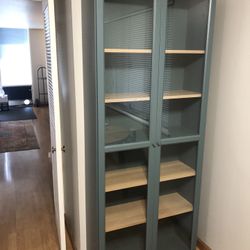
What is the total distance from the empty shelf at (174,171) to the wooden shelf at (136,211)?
268 mm

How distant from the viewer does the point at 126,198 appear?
2109 millimetres

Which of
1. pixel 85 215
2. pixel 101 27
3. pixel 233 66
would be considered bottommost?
pixel 85 215

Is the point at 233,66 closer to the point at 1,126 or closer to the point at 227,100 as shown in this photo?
the point at 227,100

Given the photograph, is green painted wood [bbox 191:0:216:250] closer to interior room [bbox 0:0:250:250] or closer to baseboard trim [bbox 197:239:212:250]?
interior room [bbox 0:0:250:250]

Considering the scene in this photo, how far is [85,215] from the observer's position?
2.13 m

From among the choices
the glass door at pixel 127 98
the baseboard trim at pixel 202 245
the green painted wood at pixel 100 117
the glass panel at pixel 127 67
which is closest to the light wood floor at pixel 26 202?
the green painted wood at pixel 100 117

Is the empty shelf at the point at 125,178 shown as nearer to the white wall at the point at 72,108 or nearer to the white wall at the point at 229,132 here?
the white wall at the point at 72,108

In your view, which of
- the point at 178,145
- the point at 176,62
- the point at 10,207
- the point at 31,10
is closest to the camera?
the point at 176,62

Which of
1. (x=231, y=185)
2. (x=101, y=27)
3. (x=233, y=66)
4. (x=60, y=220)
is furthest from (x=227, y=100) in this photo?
(x=60, y=220)

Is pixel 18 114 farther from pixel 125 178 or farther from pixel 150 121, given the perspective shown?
pixel 150 121

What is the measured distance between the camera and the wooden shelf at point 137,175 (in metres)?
1.87

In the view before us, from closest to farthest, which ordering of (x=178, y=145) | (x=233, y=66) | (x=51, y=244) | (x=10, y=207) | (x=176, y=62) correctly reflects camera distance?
(x=233, y=66), (x=176, y=62), (x=178, y=145), (x=51, y=244), (x=10, y=207)

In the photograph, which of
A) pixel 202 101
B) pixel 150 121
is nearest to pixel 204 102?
pixel 202 101

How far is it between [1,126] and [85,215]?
5.32 meters
